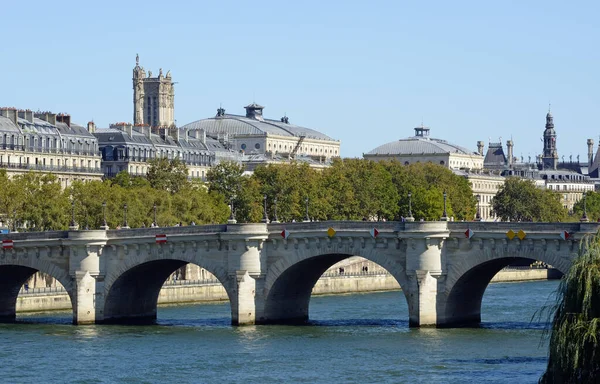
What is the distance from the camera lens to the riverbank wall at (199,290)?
285 feet

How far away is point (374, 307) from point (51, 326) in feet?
60.4

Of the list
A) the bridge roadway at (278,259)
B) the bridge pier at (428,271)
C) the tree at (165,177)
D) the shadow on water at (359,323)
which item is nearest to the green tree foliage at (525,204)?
the tree at (165,177)

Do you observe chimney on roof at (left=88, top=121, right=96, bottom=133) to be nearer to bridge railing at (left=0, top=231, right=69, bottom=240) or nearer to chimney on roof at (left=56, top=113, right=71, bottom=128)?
chimney on roof at (left=56, top=113, right=71, bottom=128)

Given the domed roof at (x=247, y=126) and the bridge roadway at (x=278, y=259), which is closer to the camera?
the bridge roadway at (x=278, y=259)

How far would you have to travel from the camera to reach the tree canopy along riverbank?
340 ft

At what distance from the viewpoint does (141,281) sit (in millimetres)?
81188

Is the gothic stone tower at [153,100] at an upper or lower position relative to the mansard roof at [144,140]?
upper

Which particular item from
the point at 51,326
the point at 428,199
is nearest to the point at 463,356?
the point at 51,326

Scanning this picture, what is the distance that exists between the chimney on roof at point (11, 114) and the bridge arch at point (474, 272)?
174ft

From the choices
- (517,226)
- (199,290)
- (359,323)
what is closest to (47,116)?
(199,290)

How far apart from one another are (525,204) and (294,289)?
8661 cm

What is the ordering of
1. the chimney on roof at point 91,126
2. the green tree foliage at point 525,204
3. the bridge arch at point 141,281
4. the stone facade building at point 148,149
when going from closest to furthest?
the bridge arch at point 141,281 < the stone facade building at point 148,149 < the chimney on roof at point 91,126 < the green tree foliage at point 525,204

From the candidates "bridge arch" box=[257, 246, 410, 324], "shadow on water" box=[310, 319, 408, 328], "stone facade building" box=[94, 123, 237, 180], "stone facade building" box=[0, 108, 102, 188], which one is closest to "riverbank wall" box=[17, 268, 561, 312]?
"bridge arch" box=[257, 246, 410, 324]

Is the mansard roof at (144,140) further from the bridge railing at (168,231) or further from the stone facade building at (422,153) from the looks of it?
the bridge railing at (168,231)
